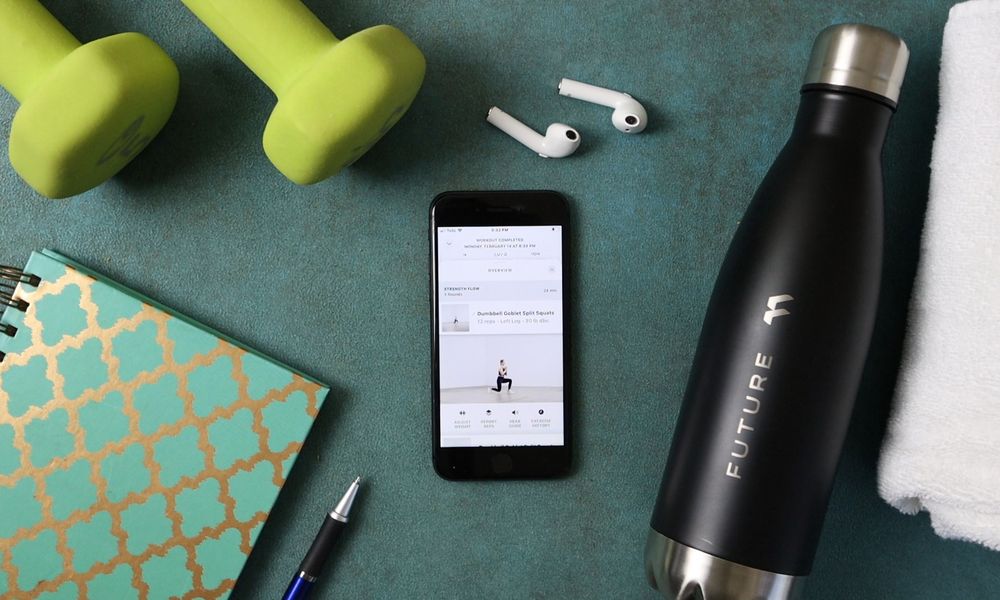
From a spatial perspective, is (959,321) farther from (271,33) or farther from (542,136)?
(271,33)

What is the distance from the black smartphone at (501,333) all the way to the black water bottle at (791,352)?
127mm

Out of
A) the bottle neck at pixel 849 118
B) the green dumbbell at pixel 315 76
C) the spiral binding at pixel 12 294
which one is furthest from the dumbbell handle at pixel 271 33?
the bottle neck at pixel 849 118

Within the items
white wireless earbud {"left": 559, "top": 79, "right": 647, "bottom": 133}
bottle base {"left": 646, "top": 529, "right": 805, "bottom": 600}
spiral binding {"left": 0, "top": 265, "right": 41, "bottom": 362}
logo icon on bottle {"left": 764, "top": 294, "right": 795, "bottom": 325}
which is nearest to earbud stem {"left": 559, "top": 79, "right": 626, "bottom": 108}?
white wireless earbud {"left": 559, "top": 79, "right": 647, "bottom": 133}

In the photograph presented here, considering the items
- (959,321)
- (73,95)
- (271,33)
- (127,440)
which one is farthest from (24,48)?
(959,321)

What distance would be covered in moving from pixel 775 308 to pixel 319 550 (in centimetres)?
38

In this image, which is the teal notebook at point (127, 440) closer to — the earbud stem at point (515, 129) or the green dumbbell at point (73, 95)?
the green dumbbell at point (73, 95)

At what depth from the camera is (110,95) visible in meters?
0.53

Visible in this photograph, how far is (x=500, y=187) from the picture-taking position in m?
0.62

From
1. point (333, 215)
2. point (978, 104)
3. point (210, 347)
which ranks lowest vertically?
point (210, 347)

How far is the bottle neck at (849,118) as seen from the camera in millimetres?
513

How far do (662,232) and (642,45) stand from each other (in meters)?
0.15

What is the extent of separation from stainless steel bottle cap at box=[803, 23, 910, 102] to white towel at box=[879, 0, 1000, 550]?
67 millimetres

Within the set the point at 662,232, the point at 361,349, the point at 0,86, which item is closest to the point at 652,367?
the point at 662,232

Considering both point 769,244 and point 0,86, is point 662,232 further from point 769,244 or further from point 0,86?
point 0,86
